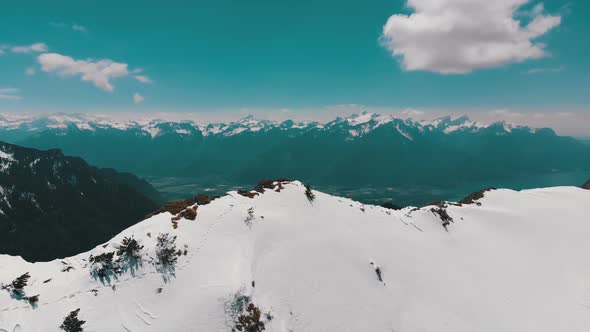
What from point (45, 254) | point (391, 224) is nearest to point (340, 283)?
point (391, 224)

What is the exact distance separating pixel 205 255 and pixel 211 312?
5162mm

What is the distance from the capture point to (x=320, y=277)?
26.5 meters

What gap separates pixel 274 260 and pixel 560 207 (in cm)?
7811

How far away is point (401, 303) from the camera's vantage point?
93.3ft

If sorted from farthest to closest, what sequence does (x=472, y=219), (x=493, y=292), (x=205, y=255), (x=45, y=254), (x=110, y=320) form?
(x=45, y=254)
(x=472, y=219)
(x=493, y=292)
(x=205, y=255)
(x=110, y=320)

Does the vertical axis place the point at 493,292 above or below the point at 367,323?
below

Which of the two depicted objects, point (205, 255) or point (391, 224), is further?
point (391, 224)

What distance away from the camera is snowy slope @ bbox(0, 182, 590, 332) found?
64.6ft

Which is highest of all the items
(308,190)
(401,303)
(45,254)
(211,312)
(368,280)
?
(308,190)

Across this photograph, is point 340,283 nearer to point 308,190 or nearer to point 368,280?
point 368,280

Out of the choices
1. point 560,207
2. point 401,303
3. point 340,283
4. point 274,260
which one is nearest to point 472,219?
point 560,207

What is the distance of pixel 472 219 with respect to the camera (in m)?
56.3

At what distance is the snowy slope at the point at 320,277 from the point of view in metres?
19.7

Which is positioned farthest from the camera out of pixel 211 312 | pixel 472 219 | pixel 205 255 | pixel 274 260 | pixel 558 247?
pixel 472 219
